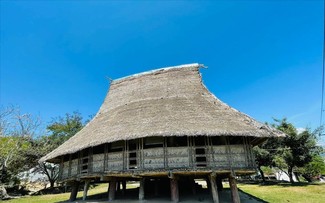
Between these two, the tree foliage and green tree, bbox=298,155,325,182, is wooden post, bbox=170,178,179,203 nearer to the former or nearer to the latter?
the tree foliage

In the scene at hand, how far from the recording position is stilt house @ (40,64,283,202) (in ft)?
38.3

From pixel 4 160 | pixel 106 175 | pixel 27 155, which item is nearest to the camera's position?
pixel 106 175

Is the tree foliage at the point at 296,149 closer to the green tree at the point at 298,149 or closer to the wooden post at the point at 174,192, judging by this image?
the green tree at the point at 298,149

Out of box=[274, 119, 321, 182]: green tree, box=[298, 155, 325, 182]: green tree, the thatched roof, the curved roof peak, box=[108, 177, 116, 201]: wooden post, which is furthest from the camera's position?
box=[298, 155, 325, 182]: green tree

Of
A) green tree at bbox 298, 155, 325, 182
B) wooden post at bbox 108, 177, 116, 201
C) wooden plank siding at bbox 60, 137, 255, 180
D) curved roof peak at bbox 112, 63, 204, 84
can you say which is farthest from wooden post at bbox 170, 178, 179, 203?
green tree at bbox 298, 155, 325, 182

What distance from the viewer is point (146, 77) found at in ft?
61.8

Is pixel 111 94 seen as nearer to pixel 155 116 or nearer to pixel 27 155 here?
pixel 155 116

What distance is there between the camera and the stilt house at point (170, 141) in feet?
38.3

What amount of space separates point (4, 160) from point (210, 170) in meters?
20.1

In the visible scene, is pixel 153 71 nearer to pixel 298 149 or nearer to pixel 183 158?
pixel 183 158

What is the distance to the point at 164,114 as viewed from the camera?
13.2m

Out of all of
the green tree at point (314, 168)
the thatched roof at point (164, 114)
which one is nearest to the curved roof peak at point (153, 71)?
the thatched roof at point (164, 114)

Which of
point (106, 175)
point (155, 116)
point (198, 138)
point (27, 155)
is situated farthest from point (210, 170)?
point (27, 155)

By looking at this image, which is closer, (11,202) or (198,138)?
(198,138)
